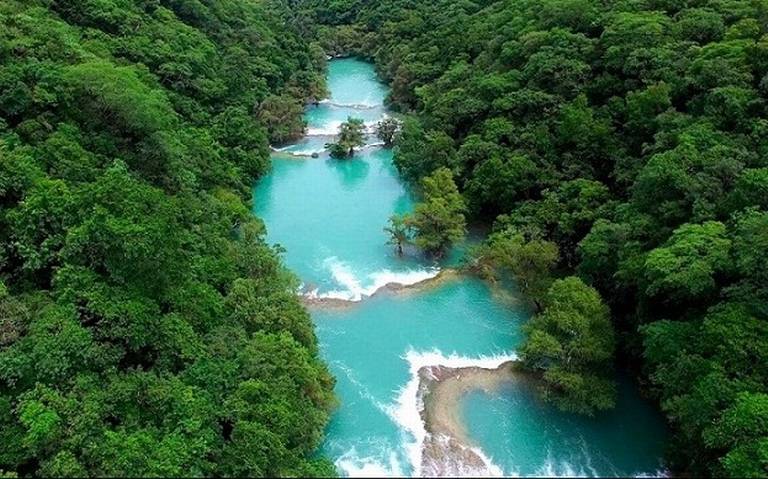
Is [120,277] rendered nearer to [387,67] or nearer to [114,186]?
[114,186]

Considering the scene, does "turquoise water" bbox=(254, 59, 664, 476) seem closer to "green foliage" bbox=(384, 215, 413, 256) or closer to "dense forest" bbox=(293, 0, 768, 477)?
"green foliage" bbox=(384, 215, 413, 256)

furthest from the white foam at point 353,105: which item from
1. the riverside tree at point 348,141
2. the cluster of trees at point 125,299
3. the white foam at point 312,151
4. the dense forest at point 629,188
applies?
the cluster of trees at point 125,299

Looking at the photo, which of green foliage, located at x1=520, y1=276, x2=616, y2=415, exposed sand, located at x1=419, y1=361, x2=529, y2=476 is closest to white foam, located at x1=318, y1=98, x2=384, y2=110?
green foliage, located at x1=520, y1=276, x2=616, y2=415

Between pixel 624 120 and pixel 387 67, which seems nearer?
pixel 624 120

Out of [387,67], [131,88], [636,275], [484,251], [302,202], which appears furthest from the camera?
[387,67]

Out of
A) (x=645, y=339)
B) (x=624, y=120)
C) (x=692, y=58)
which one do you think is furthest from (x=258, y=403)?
(x=692, y=58)

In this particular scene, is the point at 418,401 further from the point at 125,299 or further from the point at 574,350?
the point at 125,299

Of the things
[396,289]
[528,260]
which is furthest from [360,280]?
[528,260]
